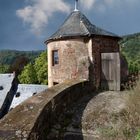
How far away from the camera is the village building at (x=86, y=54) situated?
14.8 m

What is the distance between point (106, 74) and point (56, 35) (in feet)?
9.74

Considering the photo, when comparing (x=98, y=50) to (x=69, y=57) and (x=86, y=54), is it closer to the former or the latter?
(x=86, y=54)

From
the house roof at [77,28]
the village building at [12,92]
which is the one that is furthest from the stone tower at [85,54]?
the village building at [12,92]

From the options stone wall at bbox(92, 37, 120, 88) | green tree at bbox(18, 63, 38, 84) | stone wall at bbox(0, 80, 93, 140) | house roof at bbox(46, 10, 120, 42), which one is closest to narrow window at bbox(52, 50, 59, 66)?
house roof at bbox(46, 10, 120, 42)

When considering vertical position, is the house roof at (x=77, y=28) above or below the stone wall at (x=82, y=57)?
above

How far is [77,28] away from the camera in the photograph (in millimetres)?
15695

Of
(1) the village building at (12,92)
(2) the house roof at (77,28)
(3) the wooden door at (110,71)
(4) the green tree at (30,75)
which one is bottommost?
(1) the village building at (12,92)

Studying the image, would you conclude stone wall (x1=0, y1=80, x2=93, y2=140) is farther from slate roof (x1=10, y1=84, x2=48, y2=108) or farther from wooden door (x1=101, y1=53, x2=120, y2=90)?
slate roof (x1=10, y1=84, x2=48, y2=108)

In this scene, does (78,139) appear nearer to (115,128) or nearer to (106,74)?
(115,128)

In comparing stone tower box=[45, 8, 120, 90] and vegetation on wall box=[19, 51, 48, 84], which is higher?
stone tower box=[45, 8, 120, 90]

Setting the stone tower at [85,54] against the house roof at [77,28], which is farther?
the house roof at [77,28]

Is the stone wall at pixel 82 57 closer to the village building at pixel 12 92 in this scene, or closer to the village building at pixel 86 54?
the village building at pixel 86 54

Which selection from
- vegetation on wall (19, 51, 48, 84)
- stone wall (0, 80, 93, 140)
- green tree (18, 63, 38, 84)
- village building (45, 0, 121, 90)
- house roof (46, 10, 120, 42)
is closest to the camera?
stone wall (0, 80, 93, 140)

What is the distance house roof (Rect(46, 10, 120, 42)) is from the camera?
15.3 metres
